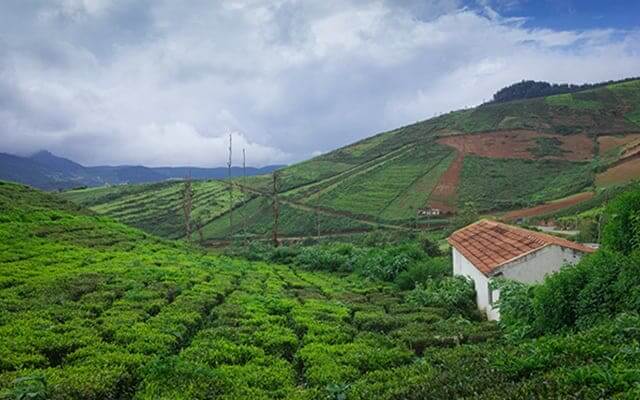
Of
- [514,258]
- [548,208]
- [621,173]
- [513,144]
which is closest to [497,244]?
[514,258]

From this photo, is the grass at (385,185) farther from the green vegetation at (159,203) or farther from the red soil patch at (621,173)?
the red soil patch at (621,173)

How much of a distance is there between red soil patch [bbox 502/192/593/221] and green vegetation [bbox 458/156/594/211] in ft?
14.4

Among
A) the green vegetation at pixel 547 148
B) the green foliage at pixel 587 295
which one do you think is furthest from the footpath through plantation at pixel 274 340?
the green vegetation at pixel 547 148

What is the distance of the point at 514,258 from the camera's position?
19.8 meters

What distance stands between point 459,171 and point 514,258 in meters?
92.0

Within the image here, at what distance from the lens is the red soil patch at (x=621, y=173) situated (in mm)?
79312

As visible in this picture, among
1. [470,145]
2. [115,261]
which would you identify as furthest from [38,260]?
[470,145]

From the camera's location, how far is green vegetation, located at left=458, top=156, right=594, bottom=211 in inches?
3529

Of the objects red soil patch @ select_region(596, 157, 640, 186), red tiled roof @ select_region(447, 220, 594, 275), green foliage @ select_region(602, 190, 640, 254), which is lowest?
red tiled roof @ select_region(447, 220, 594, 275)

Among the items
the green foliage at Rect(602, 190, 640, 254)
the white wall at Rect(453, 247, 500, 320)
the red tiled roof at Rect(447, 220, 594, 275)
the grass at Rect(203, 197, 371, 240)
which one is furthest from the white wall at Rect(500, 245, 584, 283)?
the grass at Rect(203, 197, 371, 240)

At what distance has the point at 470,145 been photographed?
415ft

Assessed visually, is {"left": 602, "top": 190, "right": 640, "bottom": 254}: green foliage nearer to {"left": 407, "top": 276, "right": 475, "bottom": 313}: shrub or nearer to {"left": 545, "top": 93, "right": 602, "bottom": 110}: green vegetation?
{"left": 407, "top": 276, "right": 475, "bottom": 313}: shrub

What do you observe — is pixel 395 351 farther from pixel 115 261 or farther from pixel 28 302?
pixel 115 261

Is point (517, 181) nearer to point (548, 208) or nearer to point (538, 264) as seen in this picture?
point (548, 208)
